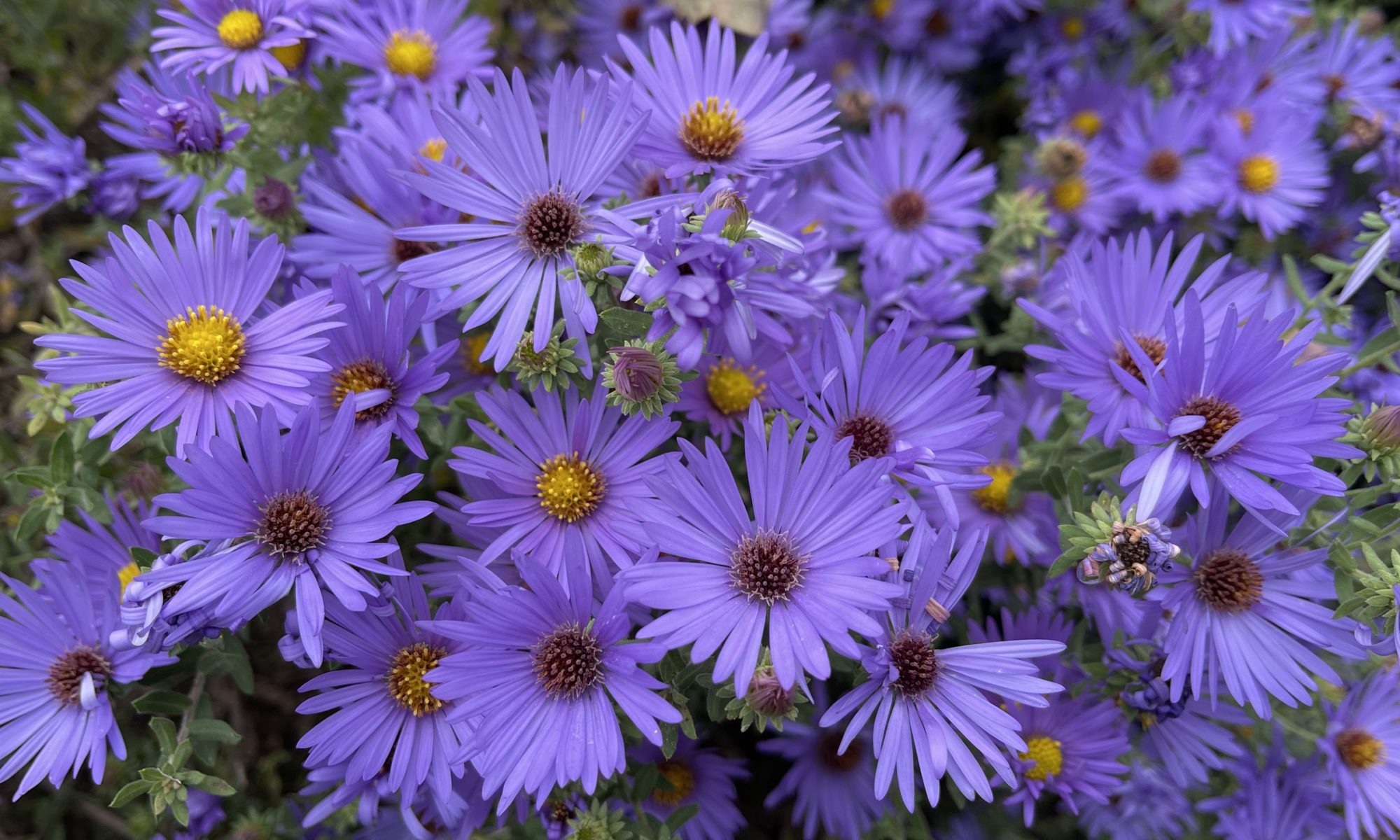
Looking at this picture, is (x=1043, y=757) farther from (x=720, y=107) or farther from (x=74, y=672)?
(x=74, y=672)

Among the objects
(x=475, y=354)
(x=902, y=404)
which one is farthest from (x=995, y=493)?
(x=475, y=354)

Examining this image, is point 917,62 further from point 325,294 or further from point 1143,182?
point 325,294

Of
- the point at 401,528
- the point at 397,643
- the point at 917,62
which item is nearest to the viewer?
the point at 397,643

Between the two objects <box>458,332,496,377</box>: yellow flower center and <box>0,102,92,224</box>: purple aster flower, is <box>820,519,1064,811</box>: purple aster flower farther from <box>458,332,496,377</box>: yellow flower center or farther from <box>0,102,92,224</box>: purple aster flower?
<box>0,102,92,224</box>: purple aster flower

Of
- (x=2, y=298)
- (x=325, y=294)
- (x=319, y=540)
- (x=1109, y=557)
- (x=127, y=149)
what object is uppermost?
(x=127, y=149)

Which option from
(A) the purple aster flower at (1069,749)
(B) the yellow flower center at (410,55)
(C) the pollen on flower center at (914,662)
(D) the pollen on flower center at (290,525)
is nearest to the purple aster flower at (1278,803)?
(A) the purple aster flower at (1069,749)

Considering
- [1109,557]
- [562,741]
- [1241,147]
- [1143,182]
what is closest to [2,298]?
[562,741]
